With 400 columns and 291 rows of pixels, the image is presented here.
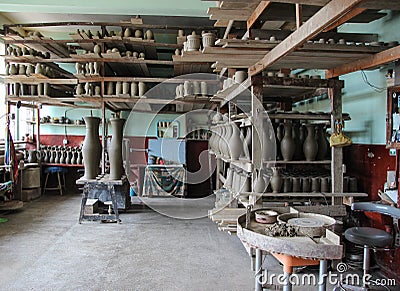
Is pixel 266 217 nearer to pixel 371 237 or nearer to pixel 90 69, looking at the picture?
pixel 371 237

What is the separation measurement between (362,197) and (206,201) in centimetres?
362

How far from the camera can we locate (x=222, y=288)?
113 inches

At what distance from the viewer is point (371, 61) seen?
9.61 ft

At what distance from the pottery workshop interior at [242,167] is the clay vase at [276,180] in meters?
0.02

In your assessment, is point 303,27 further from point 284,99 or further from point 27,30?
point 27,30

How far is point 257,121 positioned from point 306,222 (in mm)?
1409

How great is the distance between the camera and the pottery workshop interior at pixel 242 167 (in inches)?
103

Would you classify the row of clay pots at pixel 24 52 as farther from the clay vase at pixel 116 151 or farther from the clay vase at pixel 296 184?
the clay vase at pixel 296 184

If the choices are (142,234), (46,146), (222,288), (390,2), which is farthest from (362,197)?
(46,146)

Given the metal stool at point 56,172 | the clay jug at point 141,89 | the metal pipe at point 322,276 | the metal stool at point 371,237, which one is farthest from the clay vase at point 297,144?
the metal stool at point 56,172

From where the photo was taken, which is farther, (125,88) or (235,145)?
(125,88)

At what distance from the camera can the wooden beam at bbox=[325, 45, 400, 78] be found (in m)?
2.65

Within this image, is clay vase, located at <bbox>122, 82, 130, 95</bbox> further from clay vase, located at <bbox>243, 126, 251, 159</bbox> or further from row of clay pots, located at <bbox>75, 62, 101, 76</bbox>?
clay vase, located at <bbox>243, 126, 251, 159</bbox>

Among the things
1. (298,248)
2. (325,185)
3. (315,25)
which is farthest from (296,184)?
(315,25)
